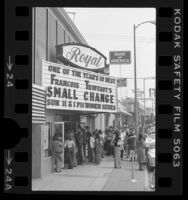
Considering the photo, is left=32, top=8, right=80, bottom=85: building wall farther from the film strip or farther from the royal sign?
the film strip

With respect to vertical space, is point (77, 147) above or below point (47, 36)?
below

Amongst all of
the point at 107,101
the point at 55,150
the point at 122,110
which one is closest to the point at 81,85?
the point at 107,101

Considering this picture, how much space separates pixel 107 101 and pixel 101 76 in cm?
110

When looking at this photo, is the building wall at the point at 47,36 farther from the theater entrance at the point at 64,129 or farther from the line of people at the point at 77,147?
the theater entrance at the point at 64,129

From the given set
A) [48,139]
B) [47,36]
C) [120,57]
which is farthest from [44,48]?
[120,57]

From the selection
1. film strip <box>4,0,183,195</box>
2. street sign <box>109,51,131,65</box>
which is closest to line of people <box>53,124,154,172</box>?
street sign <box>109,51,131,65</box>

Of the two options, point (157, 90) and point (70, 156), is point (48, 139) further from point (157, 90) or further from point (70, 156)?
point (157, 90)

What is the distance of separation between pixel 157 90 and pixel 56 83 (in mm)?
8118

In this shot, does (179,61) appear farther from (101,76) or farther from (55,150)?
(55,150)

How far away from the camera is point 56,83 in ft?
33.9

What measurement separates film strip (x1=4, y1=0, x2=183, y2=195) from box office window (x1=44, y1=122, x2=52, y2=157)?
33.9 feet

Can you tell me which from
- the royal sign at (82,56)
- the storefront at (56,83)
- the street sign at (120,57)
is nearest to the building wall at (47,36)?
the storefront at (56,83)

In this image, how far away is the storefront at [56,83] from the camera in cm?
992

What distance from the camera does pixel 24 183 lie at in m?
2.27
